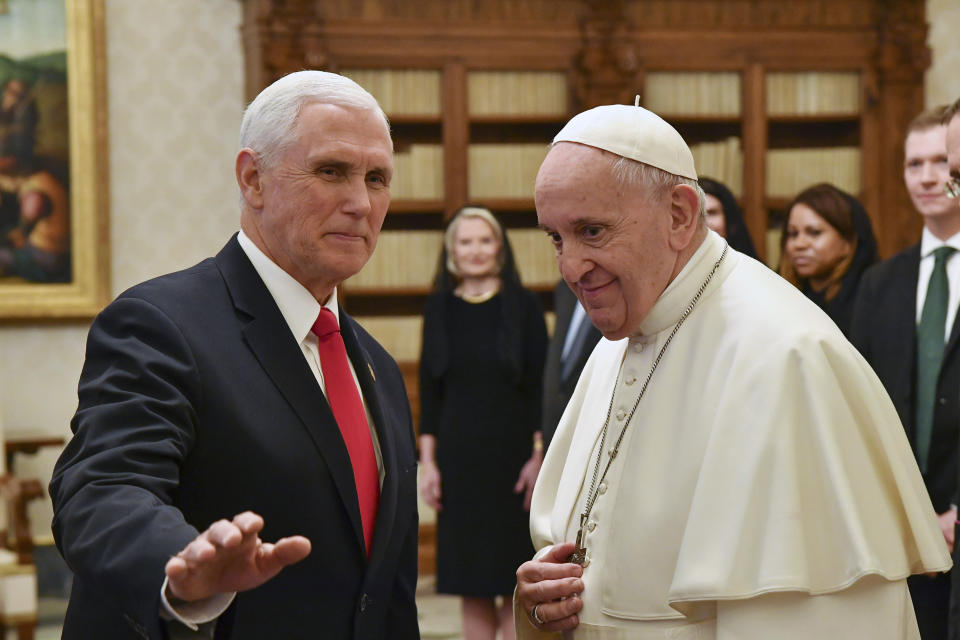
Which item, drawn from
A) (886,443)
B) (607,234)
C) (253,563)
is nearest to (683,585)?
(886,443)

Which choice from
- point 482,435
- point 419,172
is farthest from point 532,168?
point 482,435

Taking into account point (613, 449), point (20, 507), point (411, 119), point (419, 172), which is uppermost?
point (411, 119)

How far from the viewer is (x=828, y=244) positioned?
4.20 m

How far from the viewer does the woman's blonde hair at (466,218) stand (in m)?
5.01

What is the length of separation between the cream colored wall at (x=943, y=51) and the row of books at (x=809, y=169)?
68cm

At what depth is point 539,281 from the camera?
6895 millimetres

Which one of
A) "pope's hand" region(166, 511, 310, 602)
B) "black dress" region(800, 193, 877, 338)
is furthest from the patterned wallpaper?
"pope's hand" region(166, 511, 310, 602)

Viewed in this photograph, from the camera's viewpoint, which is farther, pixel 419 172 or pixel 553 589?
pixel 419 172

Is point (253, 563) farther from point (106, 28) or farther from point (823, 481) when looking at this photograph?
point (106, 28)

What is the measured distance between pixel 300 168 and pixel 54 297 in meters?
4.93

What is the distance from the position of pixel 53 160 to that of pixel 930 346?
4.63 meters

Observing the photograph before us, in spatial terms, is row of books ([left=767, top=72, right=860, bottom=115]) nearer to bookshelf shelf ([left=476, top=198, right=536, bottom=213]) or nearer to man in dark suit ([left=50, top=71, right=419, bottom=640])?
bookshelf shelf ([left=476, top=198, right=536, bottom=213])

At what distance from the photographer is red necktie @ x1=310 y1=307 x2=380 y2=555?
1.91 meters

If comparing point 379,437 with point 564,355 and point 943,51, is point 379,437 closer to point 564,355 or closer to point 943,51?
point 564,355
